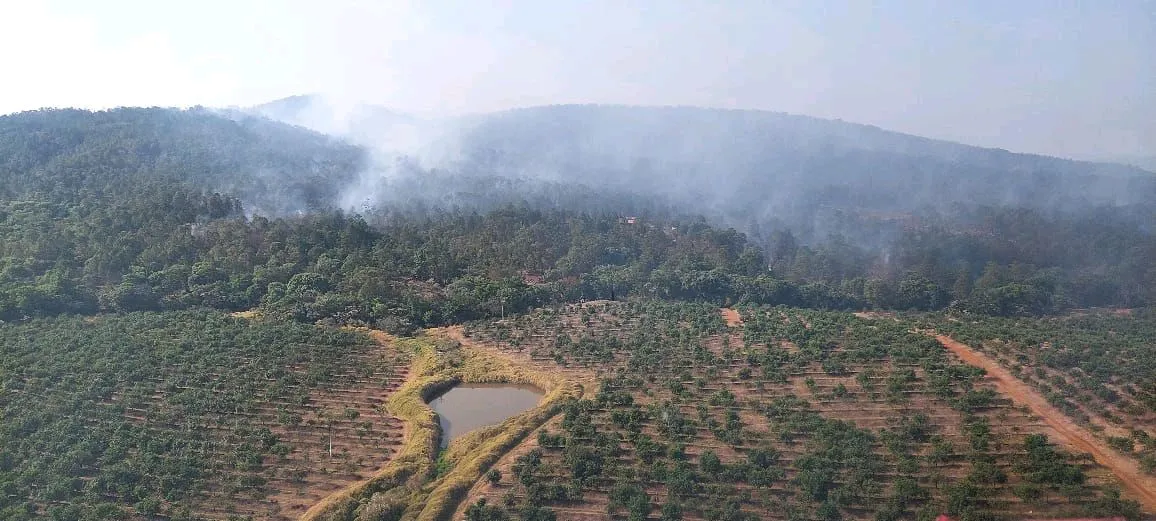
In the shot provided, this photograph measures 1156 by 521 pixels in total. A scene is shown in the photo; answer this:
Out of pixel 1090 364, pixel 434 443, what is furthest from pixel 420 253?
pixel 1090 364

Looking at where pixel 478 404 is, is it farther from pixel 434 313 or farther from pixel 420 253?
pixel 420 253

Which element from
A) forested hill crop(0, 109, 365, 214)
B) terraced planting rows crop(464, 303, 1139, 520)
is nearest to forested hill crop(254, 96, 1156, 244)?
forested hill crop(0, 109, 365, 214)

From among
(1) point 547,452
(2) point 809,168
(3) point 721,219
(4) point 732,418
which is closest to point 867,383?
(4) point 732,418

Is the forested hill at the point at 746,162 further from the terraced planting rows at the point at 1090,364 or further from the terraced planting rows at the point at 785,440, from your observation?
the terraced planting rows at the point at 785,440

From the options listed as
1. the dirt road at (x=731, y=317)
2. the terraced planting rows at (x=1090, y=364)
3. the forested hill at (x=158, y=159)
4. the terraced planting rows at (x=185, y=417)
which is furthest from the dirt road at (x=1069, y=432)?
the forested hill at (x=158, y=159)

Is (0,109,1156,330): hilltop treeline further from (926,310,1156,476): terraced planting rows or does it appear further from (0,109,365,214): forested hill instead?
(926,310,1156,476): terraced planting rows

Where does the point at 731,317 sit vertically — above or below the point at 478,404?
above
